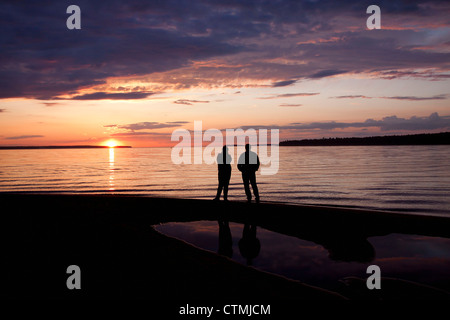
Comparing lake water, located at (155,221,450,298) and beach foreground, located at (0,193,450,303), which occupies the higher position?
beach foreground, located at (0,193,450,303)

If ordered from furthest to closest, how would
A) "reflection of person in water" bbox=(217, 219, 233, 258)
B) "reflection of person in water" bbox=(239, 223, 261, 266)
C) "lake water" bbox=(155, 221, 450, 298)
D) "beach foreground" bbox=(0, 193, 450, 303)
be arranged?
"reflection of person in water" bbox=(217, 219, 233, 258)
"reflection of person in water" bbox=(239, 223, 261, 266)
"lake water" bbox=(155, 221, 450, 298)
"beach foreground" bbox=(0, 193, 450, 303)

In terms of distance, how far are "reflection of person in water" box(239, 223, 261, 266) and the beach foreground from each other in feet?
2.50

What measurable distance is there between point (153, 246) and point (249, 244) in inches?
110

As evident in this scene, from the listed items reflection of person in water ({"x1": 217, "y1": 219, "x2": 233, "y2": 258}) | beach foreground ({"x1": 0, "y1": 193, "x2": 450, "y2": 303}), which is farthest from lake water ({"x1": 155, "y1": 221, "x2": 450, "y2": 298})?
beach foreground ({"x1": 0, "y1": 193, "x2": 450, "y2": 303})

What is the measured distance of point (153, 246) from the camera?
346 inches

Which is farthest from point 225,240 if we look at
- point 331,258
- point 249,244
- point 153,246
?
point 331,258

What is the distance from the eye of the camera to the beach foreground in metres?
6.16

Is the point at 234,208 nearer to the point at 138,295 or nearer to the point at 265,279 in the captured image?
the point at 265,279

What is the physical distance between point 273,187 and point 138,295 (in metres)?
24.7

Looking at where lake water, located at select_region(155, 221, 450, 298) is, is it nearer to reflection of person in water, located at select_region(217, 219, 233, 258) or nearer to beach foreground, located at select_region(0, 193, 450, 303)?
reflection of person in water, located at select_region(217, 219, 233, 258)

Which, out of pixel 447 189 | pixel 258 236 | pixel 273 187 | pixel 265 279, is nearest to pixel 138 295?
pixel 265 279

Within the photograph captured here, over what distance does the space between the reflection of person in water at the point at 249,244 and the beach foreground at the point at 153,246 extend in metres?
0.76

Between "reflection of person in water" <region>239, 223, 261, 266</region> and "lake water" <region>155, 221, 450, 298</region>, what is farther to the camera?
"reflection of person in water" <region>239, 223, 261, 266</region>

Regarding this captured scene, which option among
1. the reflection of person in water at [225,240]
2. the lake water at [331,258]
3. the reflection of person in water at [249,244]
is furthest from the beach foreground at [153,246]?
the reflection of person in water at [249,244]
